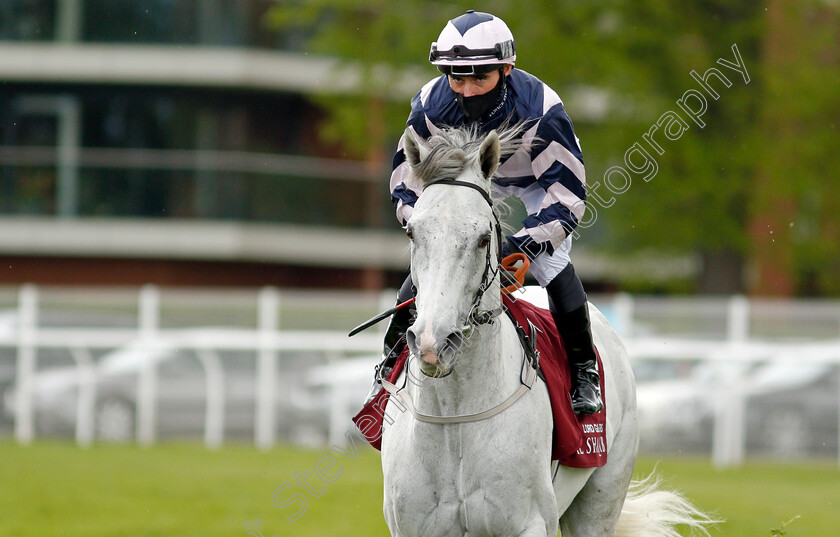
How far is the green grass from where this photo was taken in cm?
905

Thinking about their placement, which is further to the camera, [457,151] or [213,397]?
[213,397]

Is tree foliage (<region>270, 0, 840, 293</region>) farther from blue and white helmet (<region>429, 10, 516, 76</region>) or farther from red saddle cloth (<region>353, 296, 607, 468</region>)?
blue and white helmet (<region>429, 10, 516, 76</region>)

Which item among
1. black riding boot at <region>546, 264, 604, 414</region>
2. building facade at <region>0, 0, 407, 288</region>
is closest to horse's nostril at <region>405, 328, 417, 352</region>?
black riding boot at <region>546, 264, 604, 414</region>

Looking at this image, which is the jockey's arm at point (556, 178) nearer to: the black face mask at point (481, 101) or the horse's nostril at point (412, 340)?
the black face mask at point (481, 101)

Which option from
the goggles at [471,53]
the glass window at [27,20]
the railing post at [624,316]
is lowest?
the railing post at [624,316]

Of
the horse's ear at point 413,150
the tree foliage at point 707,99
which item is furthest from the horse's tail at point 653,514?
the tree foliage at point 707,99

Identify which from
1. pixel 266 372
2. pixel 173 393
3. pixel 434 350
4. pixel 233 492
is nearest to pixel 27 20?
pixel 173 393

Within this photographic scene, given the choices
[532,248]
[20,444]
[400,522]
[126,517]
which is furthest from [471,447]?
[20,444]

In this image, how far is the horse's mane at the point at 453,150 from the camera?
14.0ft

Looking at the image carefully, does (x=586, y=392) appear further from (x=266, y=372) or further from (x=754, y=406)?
(x=266, y=372)

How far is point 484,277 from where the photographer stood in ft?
13.6

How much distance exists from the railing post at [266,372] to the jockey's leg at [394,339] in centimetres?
1119

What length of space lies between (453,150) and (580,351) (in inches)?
53.1

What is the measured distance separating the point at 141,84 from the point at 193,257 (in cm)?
394
